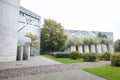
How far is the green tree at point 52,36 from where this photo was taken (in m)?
28.2

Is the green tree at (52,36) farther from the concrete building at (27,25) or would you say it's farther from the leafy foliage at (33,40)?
the leafy foliage at (33,40)

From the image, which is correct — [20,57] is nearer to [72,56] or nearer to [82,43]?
[72,56]

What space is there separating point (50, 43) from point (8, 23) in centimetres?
1489

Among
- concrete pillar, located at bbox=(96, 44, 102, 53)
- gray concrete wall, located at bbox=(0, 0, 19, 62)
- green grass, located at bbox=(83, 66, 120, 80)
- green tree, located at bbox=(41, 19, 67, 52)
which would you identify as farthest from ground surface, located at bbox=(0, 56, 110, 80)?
concrete pillar, located at bbox=(96, 44, 102, 53)

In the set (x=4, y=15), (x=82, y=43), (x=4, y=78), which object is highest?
(x=4, y=15)

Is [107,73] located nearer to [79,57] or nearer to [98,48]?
[79,57]

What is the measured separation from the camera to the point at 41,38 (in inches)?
1159

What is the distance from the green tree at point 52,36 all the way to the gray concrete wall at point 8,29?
12.9 metres

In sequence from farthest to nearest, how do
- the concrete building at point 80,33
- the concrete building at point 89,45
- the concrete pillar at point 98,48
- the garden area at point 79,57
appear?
1. the concrete building at point 80,33
2. the concrete pillar at point 98,48
3. the concrete building at point 89,45
4. the garden area at point 79,57

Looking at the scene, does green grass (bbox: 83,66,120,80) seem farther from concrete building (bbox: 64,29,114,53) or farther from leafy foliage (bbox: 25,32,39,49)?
concrete building (bbox: 64,29,114,53)

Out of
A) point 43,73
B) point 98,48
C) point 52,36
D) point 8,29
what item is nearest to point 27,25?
point 52,36

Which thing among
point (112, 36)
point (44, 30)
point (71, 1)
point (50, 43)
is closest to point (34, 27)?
point (44, 30)

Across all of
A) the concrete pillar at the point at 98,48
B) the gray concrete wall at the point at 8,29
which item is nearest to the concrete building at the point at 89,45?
the concrete pillar at the point at 98,48

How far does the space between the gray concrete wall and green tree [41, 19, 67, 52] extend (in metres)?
12.9
